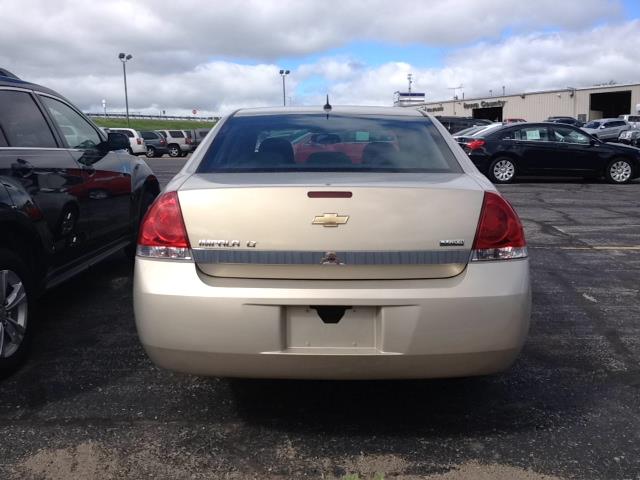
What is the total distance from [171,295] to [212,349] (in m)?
0.29

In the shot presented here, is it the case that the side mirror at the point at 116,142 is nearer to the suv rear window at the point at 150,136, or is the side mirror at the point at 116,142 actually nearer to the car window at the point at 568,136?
the car window at the point at 568,136

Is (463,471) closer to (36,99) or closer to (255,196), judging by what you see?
(255,196)

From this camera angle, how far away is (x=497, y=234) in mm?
2730

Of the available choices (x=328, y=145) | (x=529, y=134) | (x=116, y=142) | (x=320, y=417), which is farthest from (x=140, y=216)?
(x=529, y=134)

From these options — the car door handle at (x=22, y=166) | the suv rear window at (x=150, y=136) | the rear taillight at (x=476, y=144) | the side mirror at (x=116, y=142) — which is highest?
the suv rear window at (x=150, y=136)

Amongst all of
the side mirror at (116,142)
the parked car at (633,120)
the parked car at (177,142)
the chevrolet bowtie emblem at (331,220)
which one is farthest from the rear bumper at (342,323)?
the parked car at (633,120)

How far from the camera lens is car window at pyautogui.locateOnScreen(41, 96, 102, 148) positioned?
463 cm

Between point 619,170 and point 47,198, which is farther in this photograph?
point 619,170

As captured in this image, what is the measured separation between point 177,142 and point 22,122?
32208 mm

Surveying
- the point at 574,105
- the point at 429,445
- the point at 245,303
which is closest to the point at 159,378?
the point at 245,303

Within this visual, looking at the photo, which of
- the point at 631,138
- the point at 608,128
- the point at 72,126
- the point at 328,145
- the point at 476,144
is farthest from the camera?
the point at 608,128

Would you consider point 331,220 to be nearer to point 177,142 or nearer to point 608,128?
point 177,142

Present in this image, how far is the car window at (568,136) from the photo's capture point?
1468 centimetres

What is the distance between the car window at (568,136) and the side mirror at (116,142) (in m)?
11.9
